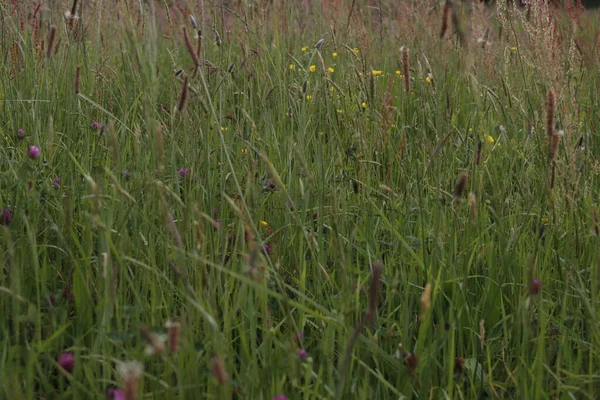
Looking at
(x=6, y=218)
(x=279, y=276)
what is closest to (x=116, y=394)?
(x=279, y=276)

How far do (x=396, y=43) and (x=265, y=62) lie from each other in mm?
2128

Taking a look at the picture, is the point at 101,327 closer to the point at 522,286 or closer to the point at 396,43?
the point at 522,286

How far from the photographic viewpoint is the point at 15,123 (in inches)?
97.3

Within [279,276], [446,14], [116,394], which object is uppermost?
[446,14]

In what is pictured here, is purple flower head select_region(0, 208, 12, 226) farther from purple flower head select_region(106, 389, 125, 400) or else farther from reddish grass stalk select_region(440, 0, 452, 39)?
reddish grass stalk select_region(440, 0, 452, 39)

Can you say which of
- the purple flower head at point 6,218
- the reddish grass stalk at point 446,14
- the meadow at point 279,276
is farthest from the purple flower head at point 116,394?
the reddish grass stalk at point 446,14

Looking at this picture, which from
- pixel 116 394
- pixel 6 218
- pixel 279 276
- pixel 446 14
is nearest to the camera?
pixel 116 394

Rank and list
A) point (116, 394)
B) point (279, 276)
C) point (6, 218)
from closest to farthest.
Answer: point (116, 394)
point (279, 276)
point (6, 218)

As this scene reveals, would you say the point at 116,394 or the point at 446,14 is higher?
the point at 446,14

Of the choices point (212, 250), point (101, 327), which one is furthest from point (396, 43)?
point (101, 327)

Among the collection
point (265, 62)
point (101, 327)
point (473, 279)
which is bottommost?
point (473, 279)

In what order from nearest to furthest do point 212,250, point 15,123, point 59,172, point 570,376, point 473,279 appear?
point 570,376, point 212,250, point 473,279, point 59,172, point 15,123

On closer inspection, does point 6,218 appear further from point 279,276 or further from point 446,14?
point 446,14

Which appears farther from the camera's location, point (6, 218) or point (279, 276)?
point (6, 218)
